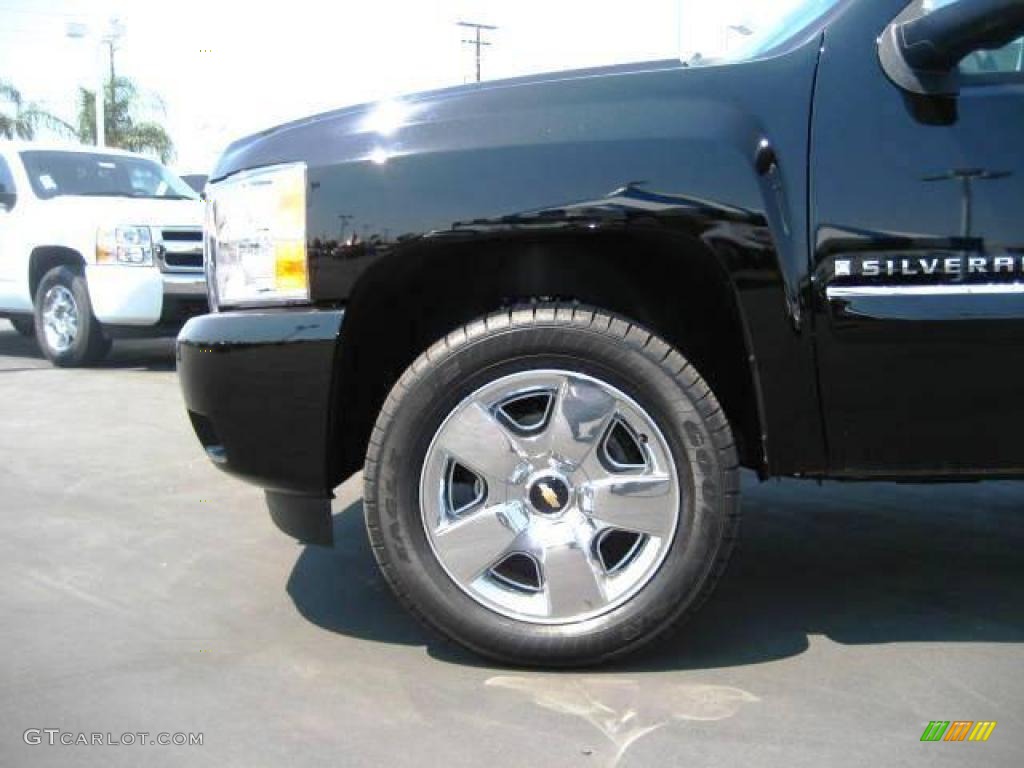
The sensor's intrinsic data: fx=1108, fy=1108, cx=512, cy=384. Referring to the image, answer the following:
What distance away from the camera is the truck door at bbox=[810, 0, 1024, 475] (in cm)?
273

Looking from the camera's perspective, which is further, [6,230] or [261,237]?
[6,230]

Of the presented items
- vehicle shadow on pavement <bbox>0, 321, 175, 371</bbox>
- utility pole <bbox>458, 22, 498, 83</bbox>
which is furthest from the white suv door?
utility pole <bbox>458, 22, 498, 83</bbox>

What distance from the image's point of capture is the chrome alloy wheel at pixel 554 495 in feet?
9.44

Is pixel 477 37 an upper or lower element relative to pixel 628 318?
upper

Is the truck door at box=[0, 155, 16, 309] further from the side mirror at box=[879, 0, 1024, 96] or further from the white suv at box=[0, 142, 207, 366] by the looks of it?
the side mirror at box=[879, 0, 1024, 96]

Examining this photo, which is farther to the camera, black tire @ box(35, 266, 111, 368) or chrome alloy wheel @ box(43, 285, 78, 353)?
chrome alloy wheel @ box(43, 285, 78, 353)

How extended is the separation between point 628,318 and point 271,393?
98cm

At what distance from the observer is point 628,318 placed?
9.93 ft

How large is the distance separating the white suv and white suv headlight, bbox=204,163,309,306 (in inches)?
217

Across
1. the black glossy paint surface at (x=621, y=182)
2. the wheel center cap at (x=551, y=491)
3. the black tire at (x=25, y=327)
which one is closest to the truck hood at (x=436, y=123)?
the black glossy paint surface at (x=621, y=182)

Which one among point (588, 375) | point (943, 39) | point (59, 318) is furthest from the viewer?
point (59, 318)

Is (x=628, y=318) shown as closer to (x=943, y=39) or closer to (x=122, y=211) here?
(x=943, y=39)

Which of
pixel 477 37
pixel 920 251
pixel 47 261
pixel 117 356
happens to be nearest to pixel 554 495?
pixel 920 251

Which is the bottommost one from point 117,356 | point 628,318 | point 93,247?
point 117,356
